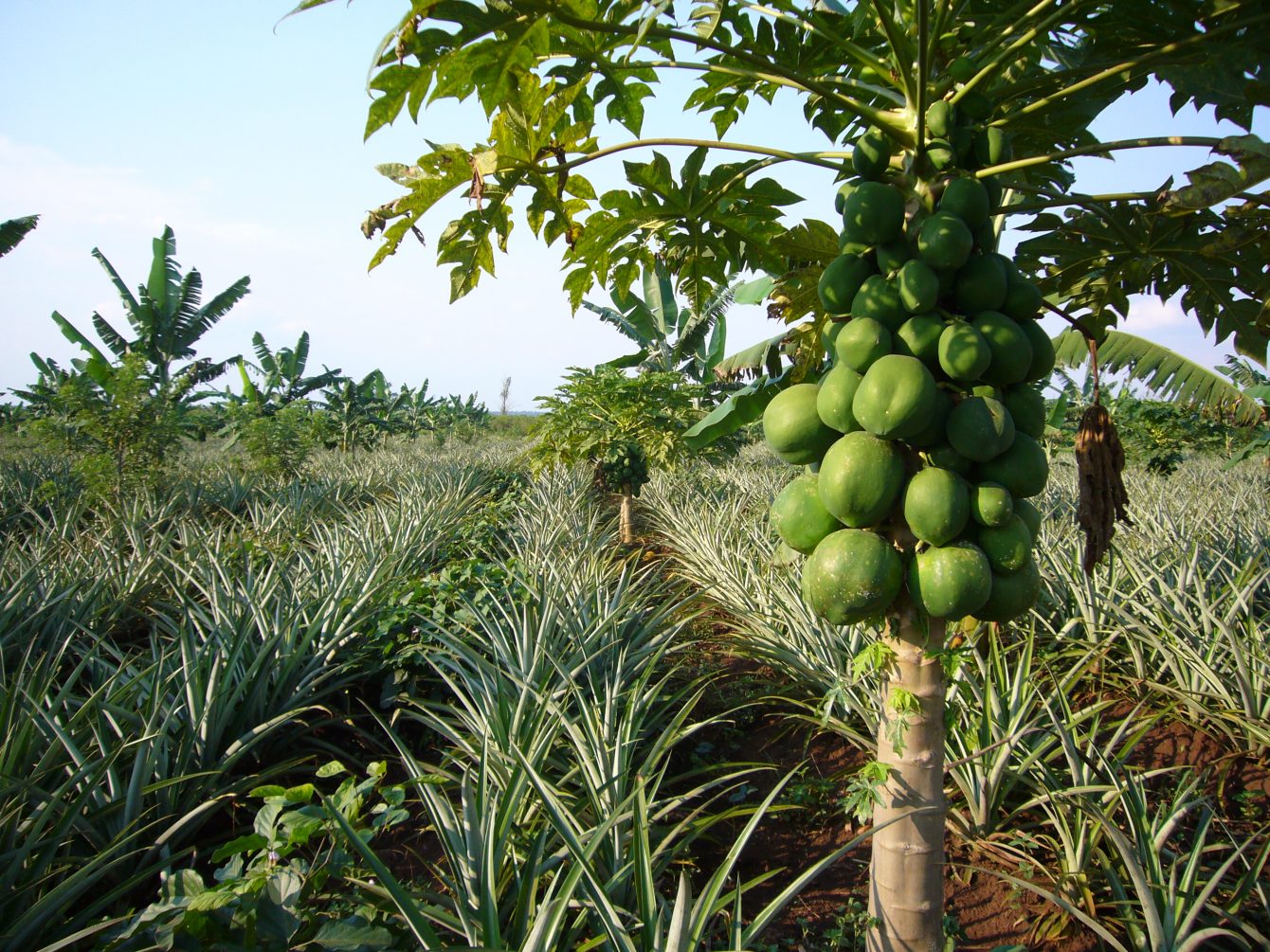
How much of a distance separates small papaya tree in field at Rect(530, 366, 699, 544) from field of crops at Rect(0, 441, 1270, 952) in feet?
10.7

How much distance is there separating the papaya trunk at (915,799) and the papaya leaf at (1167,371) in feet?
27.8

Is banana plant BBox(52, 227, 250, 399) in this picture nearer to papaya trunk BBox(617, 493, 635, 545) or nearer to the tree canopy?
papaya trunk BBox(617, 493, 635, 545)

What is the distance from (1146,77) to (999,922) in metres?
2.49

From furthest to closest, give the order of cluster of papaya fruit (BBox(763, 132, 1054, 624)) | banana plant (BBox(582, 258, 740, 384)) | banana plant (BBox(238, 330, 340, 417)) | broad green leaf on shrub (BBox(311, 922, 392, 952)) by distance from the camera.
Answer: banana plant (BBox(238, 330, 340, 417)), banana plant (BBox(582, 258, 740, 384)), broad green leaf on shrub (BBox(311, 922, 392, 952)), cluster of papaya fruit (BBox(763, 132, 1054, 624))

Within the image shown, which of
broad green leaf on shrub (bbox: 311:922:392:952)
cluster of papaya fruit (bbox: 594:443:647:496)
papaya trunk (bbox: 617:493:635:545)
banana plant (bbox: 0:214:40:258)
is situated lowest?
papaya trunk (bbox: 617:493:635:545)

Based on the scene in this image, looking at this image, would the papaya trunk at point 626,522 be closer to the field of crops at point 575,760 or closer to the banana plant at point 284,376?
the field of crops at point 575,760

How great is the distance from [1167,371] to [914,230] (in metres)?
9.92

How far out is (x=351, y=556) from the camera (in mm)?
4633

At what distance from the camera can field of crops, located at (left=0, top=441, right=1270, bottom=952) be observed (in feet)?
6.02

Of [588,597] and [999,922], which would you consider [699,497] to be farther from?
[999,922]

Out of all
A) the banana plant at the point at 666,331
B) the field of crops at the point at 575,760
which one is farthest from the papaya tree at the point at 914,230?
the banana plant at the point at 666,331

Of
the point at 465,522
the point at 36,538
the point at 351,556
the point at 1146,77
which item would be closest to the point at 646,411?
the point at 465,522

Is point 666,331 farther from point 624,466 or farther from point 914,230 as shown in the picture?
point 914,230

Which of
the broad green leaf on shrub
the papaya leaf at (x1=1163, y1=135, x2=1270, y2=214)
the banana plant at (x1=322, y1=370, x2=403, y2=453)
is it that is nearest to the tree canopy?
the papaya leaf at (x1=1163, y1=135, x2=1270, y2=214)
